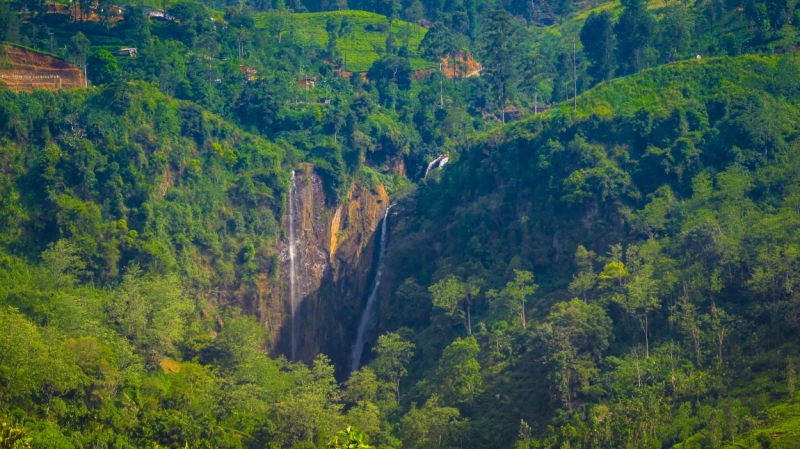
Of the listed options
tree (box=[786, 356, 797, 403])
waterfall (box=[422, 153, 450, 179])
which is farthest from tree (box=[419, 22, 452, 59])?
tree (box=[786, 356, 797, 403])

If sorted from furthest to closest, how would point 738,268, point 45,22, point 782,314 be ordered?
point 45,22 → point 738,268 → point 782,314

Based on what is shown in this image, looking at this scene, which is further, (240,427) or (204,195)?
(204,195)

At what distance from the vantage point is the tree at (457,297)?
59094 millimetres

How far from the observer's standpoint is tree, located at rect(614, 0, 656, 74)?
7062 centimetres

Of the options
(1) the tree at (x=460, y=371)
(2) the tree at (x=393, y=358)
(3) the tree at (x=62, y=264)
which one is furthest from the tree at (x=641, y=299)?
(3) the tree at (x=62, y=264)

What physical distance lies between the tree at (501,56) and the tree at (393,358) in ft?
78.1

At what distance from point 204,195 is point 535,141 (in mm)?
18463

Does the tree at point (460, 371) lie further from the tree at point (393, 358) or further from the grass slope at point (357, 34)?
the grass slope at point (357, 34)

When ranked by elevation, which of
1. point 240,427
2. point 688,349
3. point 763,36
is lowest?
point 240,427

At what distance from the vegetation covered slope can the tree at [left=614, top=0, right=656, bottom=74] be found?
4810 mm

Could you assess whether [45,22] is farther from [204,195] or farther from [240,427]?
[240,427]

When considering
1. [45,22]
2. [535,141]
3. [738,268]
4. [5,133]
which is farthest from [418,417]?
[45,22]

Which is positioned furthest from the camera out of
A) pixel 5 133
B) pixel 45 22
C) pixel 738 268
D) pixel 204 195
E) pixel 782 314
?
pixel 45 22

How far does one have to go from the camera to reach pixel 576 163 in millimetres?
63062
